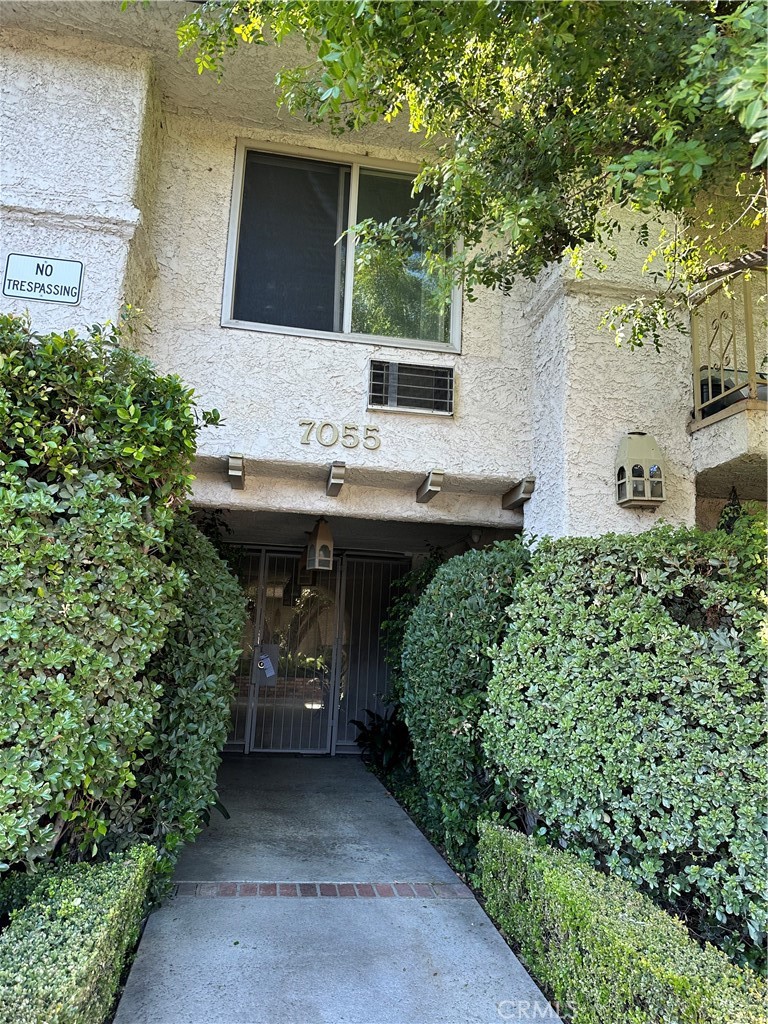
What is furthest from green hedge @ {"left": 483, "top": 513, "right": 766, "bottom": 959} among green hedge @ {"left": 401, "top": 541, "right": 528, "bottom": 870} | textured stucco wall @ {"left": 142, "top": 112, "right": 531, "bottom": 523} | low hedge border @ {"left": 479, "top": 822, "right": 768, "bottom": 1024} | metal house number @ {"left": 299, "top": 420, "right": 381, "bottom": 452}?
metal house number @ {"left": 299, "top": 420, "right": 381, "bottom": 452}

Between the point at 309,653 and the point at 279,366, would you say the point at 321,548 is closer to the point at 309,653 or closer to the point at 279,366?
the point at 279,366

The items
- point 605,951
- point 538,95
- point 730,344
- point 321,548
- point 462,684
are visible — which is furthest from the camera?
point 321,548

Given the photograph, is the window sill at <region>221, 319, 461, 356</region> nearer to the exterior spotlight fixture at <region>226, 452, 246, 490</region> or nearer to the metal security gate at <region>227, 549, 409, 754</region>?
the exterior spotlight fixture at <region>226, 452, 246, 490</region>

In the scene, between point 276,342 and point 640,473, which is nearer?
point 640,473

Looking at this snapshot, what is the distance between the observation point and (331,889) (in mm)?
4457

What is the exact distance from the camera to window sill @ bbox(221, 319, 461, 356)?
5.38 m

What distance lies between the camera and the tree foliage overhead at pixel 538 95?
9.66ft

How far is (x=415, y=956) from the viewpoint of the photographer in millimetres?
3656

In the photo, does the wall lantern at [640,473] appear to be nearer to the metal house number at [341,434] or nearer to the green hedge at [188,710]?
the metal house number at [341,434]

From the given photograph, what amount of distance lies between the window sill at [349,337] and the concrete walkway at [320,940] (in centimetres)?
410

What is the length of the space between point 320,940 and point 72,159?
18.3ft

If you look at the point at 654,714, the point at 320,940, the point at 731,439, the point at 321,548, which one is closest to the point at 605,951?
the point at 654,714

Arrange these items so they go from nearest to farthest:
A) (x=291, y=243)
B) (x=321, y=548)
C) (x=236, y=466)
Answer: (x=236, y=466) < (x=291, y=243) < (x=321, y=548)

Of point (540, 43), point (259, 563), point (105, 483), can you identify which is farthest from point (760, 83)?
point (259, 563)
